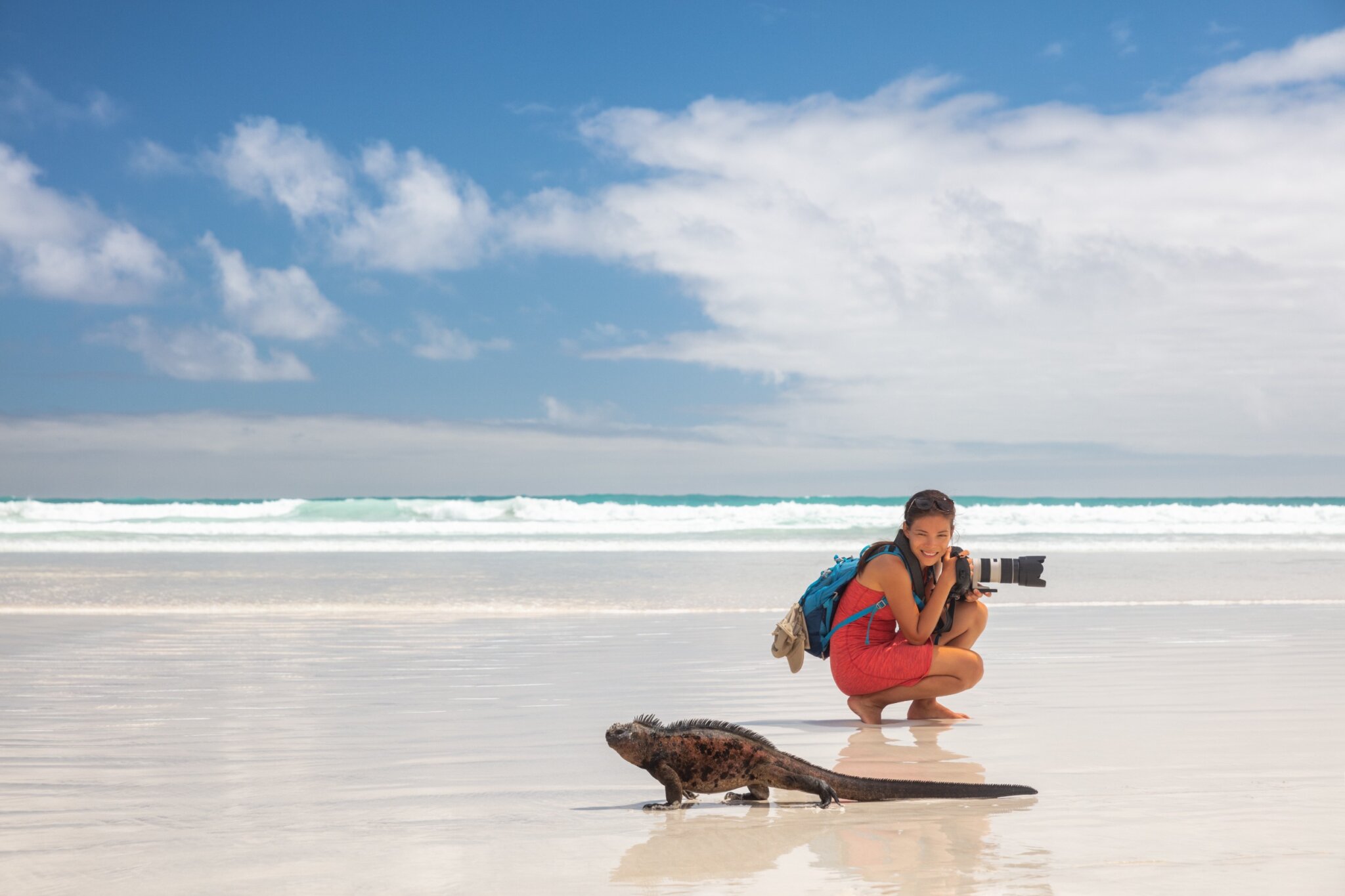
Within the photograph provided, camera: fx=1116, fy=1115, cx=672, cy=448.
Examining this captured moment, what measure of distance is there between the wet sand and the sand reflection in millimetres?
13

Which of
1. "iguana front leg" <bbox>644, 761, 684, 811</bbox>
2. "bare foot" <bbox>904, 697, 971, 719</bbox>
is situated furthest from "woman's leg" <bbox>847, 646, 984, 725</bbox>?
"iguana front leg" <bbox>644, 761, 684, 811</bbox>

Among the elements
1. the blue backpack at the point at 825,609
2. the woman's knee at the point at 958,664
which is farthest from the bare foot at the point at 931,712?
the blue backpack at the point at 825,609

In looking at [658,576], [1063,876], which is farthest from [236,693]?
[658,576]

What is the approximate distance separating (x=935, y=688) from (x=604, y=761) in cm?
194

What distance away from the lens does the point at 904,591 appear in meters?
5.61

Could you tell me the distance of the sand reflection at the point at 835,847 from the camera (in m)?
3.22

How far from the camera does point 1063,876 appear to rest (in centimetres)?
317

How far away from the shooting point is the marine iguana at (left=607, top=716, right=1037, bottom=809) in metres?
4.04

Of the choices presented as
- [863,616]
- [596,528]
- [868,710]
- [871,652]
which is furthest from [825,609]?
[596,528]

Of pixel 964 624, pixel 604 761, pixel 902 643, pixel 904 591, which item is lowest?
pixel 604 761

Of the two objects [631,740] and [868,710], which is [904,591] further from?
[631,740]

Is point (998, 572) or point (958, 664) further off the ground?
point (998, 572)

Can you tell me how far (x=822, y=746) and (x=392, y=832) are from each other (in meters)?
2.34

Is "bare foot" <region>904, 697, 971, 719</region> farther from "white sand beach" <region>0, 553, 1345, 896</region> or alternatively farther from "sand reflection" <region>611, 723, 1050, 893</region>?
"sand reflection" <region>611, 723, 1050, 893</region>
